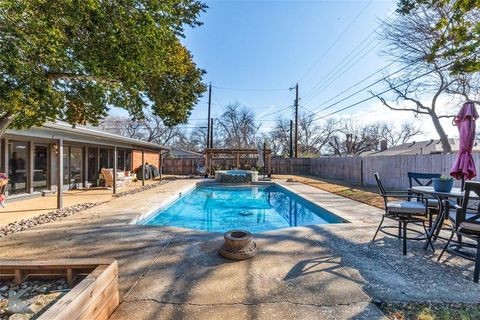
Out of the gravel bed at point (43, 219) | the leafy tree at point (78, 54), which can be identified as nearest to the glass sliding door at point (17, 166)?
the gravel bed at point (43, 219)

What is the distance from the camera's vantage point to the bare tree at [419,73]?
1023 cm

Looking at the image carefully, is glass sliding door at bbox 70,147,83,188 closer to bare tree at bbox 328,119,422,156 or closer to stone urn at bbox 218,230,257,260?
stone urn at bbox 218,230,257,260

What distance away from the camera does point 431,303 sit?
2.33 metres

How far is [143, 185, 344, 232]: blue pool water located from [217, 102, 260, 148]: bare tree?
22453mm

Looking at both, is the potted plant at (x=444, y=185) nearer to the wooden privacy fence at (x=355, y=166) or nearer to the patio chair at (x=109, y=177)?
the wooden privacy fence at (x=355, y=166)

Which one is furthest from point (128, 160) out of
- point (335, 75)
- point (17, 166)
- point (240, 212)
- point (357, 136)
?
point (357, 136)

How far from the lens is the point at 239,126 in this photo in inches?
1361

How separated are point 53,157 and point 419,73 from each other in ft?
51.5

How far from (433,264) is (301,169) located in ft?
61.5

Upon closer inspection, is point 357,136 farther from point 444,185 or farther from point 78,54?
point 78,54

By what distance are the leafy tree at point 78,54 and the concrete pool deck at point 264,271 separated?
2069mm

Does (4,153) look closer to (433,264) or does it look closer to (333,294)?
(333,294)

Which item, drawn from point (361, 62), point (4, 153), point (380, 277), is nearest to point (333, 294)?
point (380, 277)

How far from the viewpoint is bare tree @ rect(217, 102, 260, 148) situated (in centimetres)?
3431
